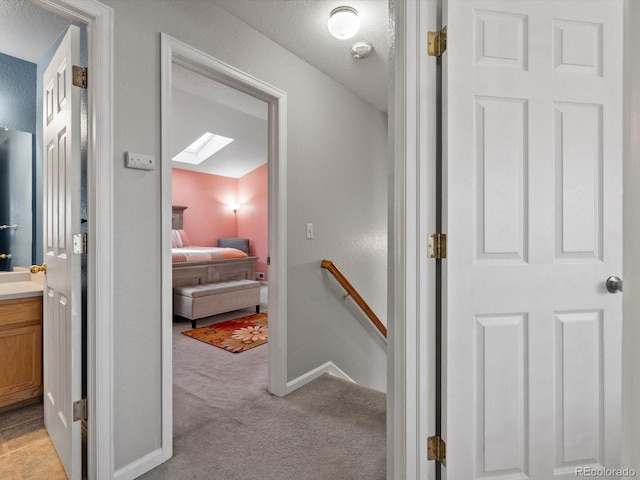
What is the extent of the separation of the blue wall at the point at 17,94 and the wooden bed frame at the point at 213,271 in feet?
6.33

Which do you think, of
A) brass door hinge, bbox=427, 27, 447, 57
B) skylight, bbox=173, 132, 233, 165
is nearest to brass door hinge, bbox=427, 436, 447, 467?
brass door hinge, bbox=427, 27, 447, 57

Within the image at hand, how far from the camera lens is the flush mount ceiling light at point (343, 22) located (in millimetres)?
1996

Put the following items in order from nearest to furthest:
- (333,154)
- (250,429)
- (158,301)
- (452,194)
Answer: (452,194)
(158,301)
(250,429)
(333,154)

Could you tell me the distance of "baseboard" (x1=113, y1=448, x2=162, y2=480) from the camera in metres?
1.54

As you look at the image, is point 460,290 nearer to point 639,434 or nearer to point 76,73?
point 639,434

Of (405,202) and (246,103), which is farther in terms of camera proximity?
(246,103)

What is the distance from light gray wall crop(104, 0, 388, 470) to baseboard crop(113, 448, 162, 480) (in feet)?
0.08

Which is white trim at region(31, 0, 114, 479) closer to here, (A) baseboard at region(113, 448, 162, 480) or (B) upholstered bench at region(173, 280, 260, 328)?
(A) baseboard at region(113, 448, 162, 480)

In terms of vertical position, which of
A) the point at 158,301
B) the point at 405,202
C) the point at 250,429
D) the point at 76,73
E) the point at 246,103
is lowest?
the point at 250,429

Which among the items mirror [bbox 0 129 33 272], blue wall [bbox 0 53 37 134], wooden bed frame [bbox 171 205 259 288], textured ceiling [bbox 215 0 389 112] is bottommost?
wooden bed frame [bbox 171 205 259 288]

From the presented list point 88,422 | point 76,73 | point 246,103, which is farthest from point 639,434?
point 246,103

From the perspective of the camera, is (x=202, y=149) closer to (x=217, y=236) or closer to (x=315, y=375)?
(x=217, y=236)

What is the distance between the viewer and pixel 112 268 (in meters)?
1.50

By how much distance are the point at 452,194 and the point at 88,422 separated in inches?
69.0
